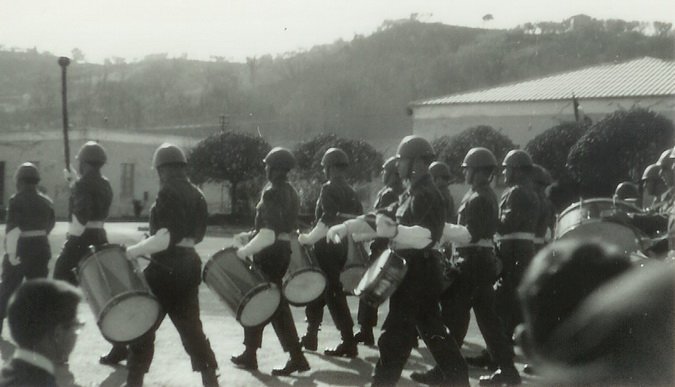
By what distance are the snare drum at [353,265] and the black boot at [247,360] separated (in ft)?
3.51

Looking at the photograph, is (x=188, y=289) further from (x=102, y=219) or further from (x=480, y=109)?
(x=480, y=109)

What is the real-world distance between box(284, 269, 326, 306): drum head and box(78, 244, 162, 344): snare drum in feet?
5.25

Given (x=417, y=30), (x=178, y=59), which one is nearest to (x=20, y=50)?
(x=178, y=59)

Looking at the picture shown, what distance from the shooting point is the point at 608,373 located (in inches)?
83.7

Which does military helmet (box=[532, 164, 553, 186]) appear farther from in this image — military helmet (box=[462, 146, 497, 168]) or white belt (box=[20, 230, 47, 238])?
white belt (box=[20, 230, 47, 238])

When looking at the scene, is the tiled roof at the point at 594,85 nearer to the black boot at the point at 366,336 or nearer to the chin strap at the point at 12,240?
the black boot at the point at 366,336

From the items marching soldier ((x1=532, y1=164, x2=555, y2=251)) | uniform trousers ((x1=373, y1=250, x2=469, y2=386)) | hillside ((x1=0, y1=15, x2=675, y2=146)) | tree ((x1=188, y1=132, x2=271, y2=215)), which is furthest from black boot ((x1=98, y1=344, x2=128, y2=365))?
hillside ((x1=0, y1=15, x2=675, y2=146))

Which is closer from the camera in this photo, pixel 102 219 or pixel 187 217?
pixel 187 217

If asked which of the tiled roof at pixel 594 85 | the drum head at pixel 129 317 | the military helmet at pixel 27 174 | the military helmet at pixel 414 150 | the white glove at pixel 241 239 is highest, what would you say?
the military helmet at pixel 414 150

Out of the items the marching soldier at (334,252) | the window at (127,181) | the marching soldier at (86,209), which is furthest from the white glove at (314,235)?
the window at (127,181)

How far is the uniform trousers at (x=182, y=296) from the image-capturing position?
718 centimetres

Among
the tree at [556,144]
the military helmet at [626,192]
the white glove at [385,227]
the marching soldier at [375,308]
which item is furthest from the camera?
the tree at [556,144]

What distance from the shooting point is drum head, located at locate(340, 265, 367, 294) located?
9.19 metres

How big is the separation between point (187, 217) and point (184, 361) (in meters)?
2.24
